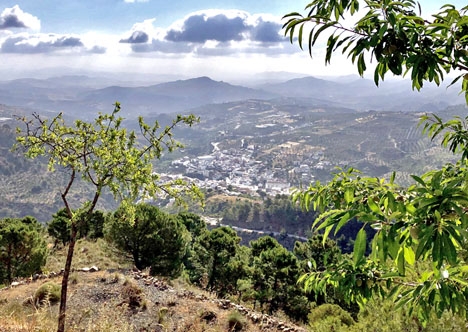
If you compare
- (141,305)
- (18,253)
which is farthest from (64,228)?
(141,305)

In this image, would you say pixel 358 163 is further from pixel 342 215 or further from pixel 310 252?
pixel 342 215

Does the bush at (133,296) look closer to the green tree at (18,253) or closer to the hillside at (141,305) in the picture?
the hillside at (141,305)

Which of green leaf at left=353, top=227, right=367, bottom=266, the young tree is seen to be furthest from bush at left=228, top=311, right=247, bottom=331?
green leaf at left=353, top=227, right=367, bottom=266

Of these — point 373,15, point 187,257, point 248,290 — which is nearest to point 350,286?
point 373,15

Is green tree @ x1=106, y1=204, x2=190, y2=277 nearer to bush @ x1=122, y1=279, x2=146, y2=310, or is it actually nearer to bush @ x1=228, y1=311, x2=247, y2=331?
bush @ x1=122, y1=279, x2=146, y2=310

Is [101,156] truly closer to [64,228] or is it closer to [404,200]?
[404,200]
